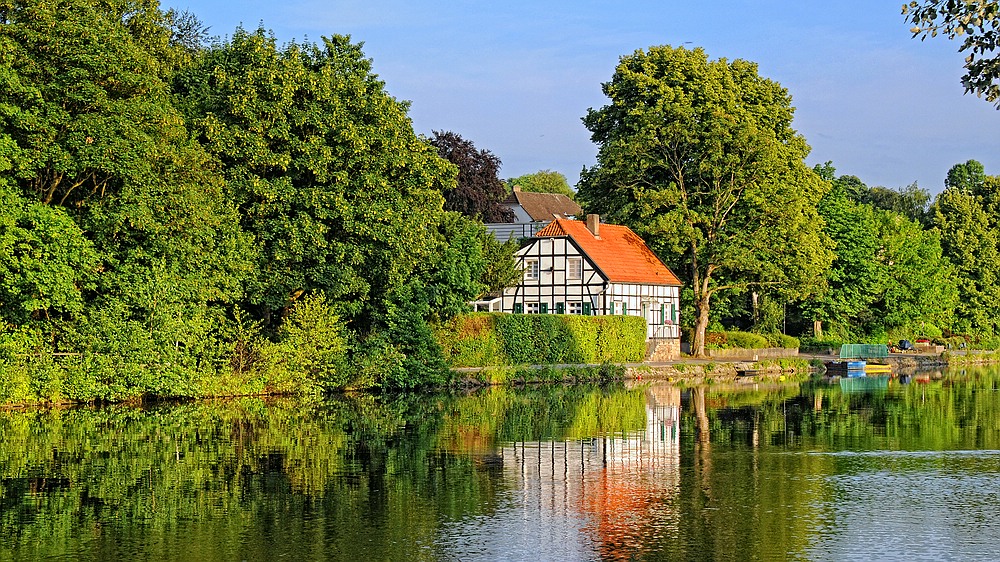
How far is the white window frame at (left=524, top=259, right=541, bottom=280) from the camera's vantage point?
60500 millimetres


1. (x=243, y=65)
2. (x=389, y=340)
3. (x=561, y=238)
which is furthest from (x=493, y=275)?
(x=243, y=65)

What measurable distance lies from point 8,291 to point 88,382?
3641mm

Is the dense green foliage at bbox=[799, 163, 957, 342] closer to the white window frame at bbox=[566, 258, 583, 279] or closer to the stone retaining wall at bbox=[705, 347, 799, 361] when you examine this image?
the stone retaining wall at bbox=[705, 347, 799, 361]

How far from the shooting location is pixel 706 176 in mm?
59375

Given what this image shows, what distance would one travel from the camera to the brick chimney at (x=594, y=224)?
59531 mm

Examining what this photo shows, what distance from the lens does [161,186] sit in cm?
3303

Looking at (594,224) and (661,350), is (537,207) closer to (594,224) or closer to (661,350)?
(594,224)

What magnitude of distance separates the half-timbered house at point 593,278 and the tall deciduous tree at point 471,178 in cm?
1103

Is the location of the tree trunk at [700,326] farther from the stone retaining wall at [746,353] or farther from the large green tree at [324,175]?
the large green tree at [324,175]

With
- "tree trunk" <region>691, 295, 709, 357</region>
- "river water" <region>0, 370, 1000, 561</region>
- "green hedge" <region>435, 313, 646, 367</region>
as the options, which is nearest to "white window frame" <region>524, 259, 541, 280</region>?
"green hedge" <region>435, 313, 646, 367</region>

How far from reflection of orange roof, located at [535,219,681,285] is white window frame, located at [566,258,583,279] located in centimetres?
70

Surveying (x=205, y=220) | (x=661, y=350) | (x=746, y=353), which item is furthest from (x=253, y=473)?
(x=746, y=353)

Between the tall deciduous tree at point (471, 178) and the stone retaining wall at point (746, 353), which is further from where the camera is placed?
the tall deciduous tree at point (471, 178)

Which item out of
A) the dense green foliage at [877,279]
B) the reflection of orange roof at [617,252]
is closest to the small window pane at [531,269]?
the reflection of orange roof at [617,252]
